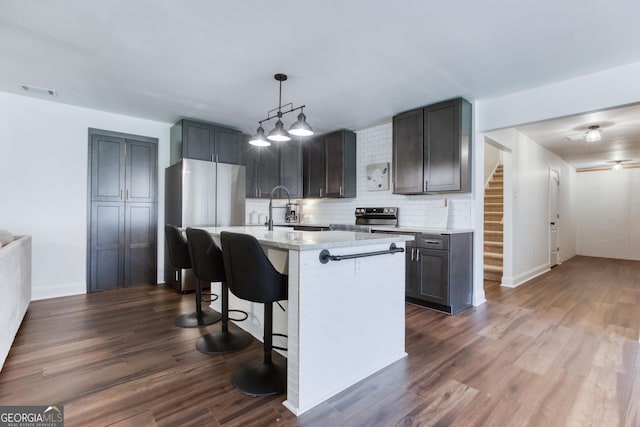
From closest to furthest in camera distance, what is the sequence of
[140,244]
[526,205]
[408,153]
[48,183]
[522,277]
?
[48,183] → [408,153] → [140,244] → [522,277] → [526,205]

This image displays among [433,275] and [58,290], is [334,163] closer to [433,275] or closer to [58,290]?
[433,275]

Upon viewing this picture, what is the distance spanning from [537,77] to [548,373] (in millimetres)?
2651

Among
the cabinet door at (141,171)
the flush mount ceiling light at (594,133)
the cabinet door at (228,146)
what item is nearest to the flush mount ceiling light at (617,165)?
the flush mount ceiling light at (594,133)

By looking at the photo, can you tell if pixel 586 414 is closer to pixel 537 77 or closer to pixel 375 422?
pixel 375 422

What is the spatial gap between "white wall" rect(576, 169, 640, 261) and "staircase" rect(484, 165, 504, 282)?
3.74 metres

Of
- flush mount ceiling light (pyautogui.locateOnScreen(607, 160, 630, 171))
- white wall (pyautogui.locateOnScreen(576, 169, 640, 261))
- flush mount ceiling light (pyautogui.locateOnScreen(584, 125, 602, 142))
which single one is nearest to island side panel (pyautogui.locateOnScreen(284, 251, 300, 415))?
flush mount ceiling light (pyautogui.locateOnScreen(584, 125, 602, 142))

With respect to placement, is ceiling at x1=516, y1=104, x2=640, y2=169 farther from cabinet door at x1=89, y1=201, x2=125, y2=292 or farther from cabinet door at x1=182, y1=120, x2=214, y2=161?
cabinet door at x1=89, y1=201, x2=125, y2=292

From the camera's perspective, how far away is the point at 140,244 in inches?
177

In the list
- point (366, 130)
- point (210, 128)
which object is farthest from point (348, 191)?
point (210, 128)

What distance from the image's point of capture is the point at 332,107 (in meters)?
3.98

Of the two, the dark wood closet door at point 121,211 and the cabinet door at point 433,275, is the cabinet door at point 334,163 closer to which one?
the cabinet door at point 433,275

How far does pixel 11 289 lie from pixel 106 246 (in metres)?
1.91

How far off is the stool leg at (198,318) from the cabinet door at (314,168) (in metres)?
2.80

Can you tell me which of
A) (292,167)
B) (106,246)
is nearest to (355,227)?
(292,167)
